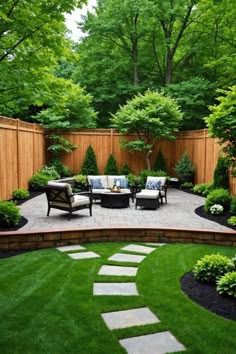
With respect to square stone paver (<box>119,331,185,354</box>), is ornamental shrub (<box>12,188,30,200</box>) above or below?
above

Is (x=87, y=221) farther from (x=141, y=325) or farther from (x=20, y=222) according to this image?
(x=141, y=325)

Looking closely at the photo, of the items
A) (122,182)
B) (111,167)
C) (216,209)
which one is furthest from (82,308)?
(111,167)

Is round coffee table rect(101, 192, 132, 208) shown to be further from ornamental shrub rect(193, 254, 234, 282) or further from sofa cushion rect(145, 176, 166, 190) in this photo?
ornamental shrub rect(193, 254, 234, 282)

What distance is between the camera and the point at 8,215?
6480 millimetres

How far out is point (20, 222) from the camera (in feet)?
22.9

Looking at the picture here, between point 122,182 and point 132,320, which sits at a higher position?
point 122,182

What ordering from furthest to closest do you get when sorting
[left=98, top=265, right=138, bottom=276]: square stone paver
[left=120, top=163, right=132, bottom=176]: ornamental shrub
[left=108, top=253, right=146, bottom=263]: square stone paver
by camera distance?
[left=120, top=163, right=132, bottom=176]: ornamental shrub < [left=108, top=253, right=146, bottom=263]: square stone paver < [left=98, top=265, right=138, bottom=276]: square stone paver

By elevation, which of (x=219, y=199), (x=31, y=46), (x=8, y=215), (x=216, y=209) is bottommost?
(x=216, y=209)

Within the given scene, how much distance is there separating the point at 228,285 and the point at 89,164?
11.2 m

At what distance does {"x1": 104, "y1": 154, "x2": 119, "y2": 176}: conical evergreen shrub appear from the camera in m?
14.8

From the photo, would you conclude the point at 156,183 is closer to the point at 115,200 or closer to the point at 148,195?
the point at 148,195

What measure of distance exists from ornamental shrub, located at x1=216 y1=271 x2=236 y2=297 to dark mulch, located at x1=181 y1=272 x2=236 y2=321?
6cm

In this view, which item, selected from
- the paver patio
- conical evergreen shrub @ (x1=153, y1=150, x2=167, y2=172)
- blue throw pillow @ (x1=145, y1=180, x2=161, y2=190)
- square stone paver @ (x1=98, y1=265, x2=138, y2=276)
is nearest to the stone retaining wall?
the paver patio

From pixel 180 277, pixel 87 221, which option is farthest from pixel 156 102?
pixel 180 277
